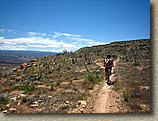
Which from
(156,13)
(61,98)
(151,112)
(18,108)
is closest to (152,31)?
(156,13)

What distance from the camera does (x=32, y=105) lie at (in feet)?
15.0

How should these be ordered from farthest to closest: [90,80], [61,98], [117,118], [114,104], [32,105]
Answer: [90,80]
[61,98]
[32,105]
[114,104]
[117,118]

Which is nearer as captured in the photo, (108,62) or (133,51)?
(108,62)

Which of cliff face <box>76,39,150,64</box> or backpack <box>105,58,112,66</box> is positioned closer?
backpack <box>105,58,112,66</box>

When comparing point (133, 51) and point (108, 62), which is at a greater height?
point (133, 51)

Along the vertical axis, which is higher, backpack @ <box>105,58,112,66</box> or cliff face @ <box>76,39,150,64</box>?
cliff face @ <box>76,39,150,64</box>

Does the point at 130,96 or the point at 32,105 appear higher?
the point at 130,96

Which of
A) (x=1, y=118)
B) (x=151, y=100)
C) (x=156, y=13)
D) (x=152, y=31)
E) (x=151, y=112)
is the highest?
(x=156, y=13)

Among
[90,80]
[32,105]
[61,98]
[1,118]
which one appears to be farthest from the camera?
[90,80]

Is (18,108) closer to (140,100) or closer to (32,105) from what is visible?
(32,105)

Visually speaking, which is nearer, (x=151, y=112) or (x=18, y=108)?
(x=151, y=112)

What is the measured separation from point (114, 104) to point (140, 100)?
3.65 feet

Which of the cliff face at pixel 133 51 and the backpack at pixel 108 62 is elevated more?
the cliff face at pixel 133 51

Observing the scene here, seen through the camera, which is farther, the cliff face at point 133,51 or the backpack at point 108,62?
the cliff face at point 133,51
